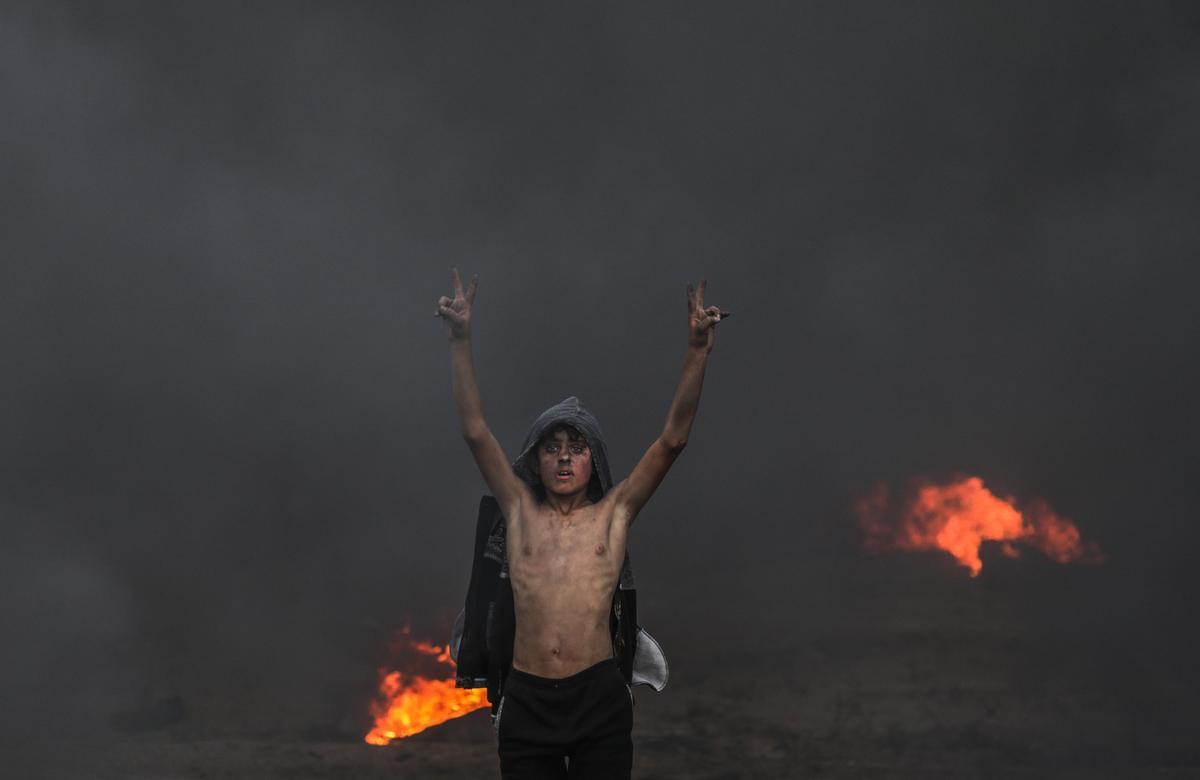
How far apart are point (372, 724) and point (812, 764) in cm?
464

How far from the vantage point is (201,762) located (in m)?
10.3

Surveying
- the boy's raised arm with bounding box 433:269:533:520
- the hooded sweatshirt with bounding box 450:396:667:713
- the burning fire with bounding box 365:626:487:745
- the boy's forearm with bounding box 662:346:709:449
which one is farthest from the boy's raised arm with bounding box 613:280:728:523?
the burning fire with bounding box 365:626:487:745

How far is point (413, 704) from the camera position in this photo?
36.8ft

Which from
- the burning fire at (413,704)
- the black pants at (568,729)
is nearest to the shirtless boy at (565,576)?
the black pants at (568,729)

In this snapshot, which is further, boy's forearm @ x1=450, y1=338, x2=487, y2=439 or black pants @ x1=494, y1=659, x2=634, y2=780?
boy's forearm @ x1=450, y1=338, x2=487, y2=439

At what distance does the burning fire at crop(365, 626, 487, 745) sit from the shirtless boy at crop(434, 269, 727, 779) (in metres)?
5.75

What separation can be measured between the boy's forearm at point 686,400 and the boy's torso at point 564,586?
0.46 meters

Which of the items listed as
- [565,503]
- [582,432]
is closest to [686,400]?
[582,432]

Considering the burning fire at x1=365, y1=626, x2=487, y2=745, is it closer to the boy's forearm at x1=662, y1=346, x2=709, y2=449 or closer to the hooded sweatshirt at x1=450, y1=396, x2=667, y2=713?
the hooded sweatshirt at x1=450, y1=396, x2=667, y2=713

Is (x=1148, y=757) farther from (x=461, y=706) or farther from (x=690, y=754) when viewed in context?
(x=461, y=706)

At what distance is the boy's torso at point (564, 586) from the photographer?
460 centimetres

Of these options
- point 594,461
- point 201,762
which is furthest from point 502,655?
point 201,762

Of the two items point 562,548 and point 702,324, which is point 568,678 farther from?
point 702,324

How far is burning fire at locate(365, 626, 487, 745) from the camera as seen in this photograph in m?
10.8
